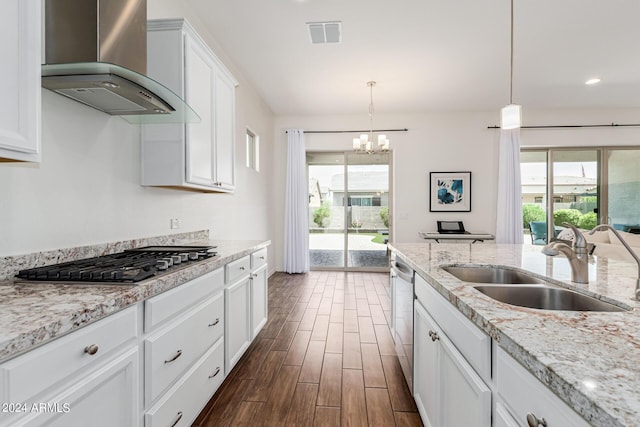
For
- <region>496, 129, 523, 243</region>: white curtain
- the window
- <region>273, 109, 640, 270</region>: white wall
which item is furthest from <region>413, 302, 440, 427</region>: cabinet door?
<region>496, 129, 523, 243</region>: white curtain

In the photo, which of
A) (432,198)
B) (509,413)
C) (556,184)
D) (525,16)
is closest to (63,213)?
(509,413)

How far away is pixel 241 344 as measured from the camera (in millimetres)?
2227

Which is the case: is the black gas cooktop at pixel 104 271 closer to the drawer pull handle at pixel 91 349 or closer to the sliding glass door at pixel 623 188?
the drawer pull handle at pixel 91 349

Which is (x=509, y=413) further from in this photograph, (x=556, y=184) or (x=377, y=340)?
(x=556, y=184)

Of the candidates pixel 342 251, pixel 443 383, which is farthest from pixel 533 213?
pixel 443 383

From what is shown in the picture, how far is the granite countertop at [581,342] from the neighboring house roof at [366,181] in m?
4.44

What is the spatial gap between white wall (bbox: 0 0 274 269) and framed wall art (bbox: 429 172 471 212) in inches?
169

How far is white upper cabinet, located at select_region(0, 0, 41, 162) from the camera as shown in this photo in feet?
3.07

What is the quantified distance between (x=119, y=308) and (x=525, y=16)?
3.91 metres

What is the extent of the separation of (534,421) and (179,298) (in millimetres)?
1337

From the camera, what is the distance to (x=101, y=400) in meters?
0.95

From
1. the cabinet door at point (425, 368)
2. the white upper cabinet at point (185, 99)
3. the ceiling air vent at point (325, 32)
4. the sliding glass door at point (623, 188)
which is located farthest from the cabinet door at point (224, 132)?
the sliding glass door at point (623, 188)

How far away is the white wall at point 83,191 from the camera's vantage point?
131cm

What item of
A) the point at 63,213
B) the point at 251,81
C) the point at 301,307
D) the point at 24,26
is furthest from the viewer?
the point at 251,81
